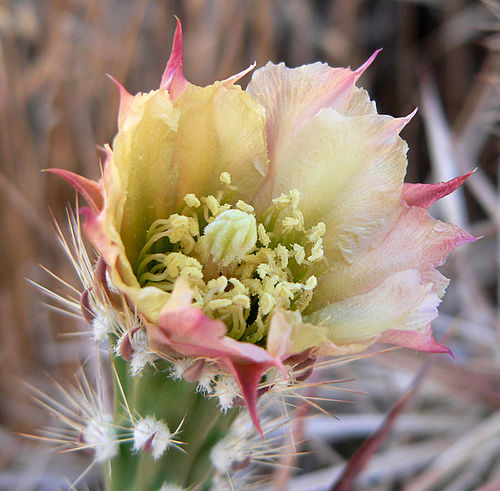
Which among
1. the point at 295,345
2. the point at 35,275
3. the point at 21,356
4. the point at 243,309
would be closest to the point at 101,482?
the point at 21,356

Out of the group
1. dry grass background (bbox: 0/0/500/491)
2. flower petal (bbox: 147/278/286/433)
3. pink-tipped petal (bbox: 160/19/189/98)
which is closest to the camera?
flower petal (bbox: 147/278/286/433)

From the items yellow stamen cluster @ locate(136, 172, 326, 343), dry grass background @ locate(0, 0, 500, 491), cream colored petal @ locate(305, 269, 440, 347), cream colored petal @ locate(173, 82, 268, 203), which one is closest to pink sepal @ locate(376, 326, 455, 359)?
cream colored petal @ locate(305, 269, 440, 347)

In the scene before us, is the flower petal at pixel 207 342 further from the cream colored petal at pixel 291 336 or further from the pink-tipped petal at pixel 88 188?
the pink-tipped petal at pixel 88 188

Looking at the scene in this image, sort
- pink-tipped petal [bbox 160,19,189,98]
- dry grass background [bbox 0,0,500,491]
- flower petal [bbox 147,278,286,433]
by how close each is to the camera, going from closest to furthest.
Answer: flower petal [bbox 147,278,286,433] → pink-tipped petal [bbox 160,19,189,98] → dry grass background [bbox 0,0,500,491]

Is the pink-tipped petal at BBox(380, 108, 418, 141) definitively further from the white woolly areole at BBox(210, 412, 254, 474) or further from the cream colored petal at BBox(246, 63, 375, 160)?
the white woolly areole at BBox(210, 412, 254, 474)

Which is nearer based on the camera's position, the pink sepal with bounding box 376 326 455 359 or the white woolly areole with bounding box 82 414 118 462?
the pink sepal with bounding box 376 326 455 359

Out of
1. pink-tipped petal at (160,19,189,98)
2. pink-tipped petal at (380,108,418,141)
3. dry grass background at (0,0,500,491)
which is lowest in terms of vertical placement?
dry grass background at (0,0,500,491)

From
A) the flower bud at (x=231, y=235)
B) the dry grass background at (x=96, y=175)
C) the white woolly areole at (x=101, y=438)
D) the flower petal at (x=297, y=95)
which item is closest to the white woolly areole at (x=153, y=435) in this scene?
the white woolly areole at (x=101, y=438)
